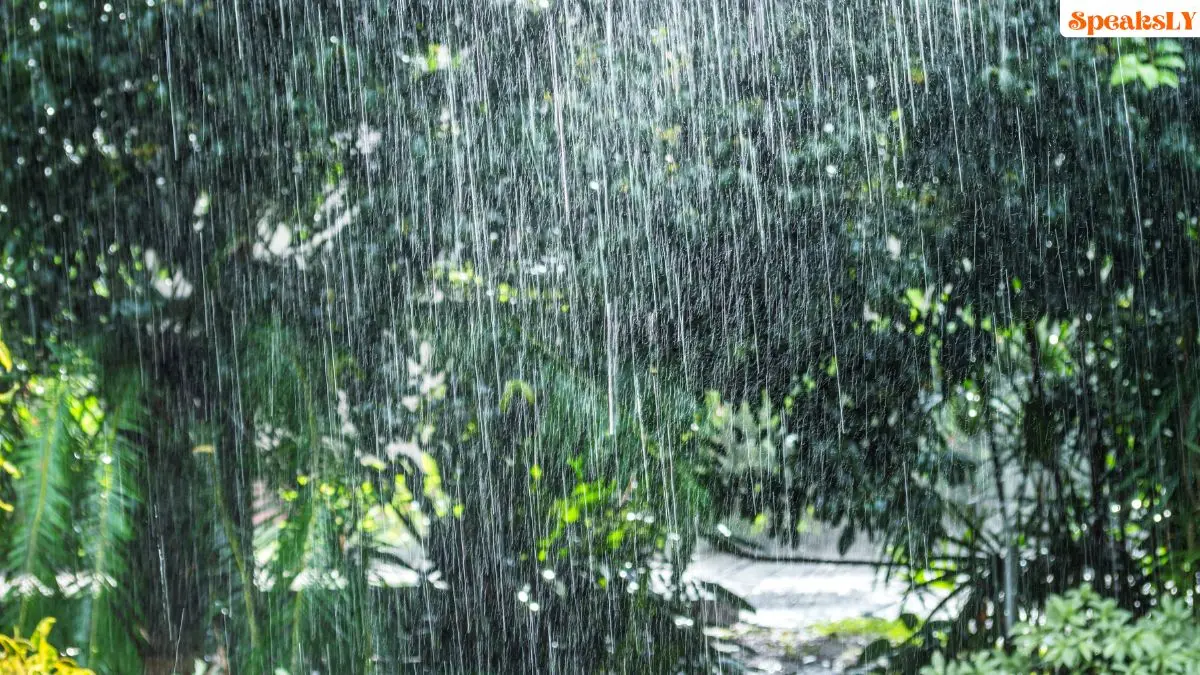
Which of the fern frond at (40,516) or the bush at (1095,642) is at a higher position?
the fern frond at (40,516)

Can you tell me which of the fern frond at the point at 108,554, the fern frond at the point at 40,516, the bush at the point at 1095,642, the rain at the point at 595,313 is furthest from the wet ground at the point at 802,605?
the fern frond at the point at 40,516

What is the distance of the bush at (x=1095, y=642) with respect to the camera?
9.43ft

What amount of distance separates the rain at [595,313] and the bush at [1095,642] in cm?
2

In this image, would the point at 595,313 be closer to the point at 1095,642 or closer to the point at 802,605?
the point at 802,605

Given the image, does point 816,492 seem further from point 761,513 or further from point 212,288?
point 212,288

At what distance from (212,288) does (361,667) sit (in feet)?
3.99

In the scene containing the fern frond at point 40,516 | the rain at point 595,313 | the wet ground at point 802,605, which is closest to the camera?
the fern frond at point 40,516

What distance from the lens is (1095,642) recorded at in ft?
10.0

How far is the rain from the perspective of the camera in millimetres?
3088

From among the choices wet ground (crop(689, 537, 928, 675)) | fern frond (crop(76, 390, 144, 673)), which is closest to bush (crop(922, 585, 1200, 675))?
wet ground (crop(689, 537, 928, 675))

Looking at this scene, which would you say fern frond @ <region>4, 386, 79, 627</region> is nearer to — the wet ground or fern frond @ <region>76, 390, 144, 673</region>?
fern frond @ <region>76, 390, 144, 673</region>

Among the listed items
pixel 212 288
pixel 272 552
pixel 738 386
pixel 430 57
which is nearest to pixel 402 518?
pixel 272 552

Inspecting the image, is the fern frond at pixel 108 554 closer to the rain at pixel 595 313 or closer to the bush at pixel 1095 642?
the rain at pixel 595 313

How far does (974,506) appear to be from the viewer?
135 inches
